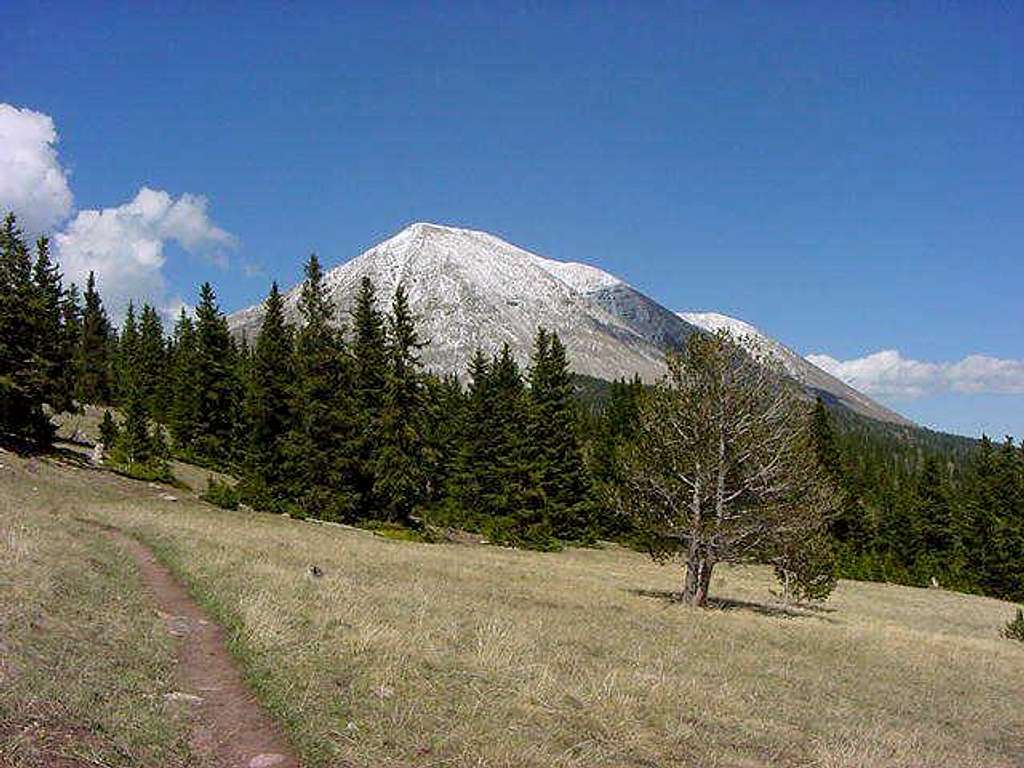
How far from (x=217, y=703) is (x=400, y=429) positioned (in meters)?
42.4

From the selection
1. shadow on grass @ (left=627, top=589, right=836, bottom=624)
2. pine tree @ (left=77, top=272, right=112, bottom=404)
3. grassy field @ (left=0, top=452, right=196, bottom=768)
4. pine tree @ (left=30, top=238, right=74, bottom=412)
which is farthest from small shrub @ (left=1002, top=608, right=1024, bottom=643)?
pine tree @ (left=77, top=272, right=112, bottom=404)

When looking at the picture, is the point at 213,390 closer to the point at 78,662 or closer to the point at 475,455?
the point at 475,455

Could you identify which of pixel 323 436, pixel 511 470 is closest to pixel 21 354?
pixel 323 436

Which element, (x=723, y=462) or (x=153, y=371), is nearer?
(x=723, y=462)

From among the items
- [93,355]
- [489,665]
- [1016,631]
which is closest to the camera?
[489,665]

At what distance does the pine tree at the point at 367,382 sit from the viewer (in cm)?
5212

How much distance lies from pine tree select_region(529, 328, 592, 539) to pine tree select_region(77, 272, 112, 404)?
48.0 meters

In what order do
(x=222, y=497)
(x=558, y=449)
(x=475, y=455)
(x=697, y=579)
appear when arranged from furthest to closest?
(x=475, y=455) < (x=558, y=449) < (x=222, y=497) < (x=697, y=579)

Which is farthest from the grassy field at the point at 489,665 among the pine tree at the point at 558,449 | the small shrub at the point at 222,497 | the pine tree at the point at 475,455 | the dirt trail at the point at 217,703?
the pine tree at the point at 475,455

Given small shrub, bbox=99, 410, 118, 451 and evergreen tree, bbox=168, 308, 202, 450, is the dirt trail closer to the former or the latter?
small shrub, bbox=99, 410, 118, 451

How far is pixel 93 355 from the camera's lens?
3514 inches

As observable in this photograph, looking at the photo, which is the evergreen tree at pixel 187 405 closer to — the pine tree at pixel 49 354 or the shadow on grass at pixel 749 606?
the pine tree at pixel 49 354

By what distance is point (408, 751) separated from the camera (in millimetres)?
8898

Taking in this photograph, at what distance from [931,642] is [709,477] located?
9646 millimetres
